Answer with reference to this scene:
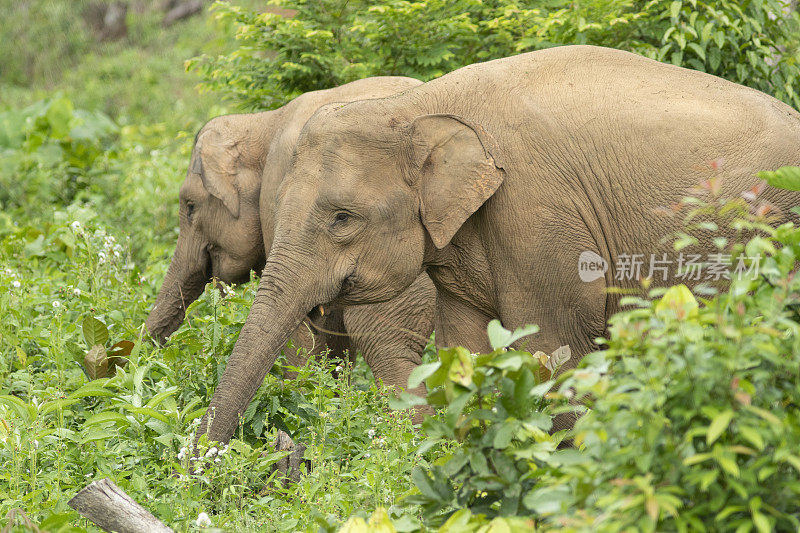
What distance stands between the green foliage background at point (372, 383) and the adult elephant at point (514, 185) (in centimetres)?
38

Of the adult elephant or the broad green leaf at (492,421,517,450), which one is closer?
the broad green leaf at (492,421,517,450)

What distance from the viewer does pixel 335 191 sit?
4777 millimetres

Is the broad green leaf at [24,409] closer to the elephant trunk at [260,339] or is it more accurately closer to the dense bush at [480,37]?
the elephant trunk at [260,339]

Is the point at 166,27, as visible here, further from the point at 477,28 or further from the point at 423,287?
the point at 423,287

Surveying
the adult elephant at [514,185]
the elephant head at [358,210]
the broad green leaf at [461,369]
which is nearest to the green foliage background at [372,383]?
the broad green leaf at [461,369]

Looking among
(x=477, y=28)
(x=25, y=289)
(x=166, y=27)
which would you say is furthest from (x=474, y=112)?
(x=166, y=27)

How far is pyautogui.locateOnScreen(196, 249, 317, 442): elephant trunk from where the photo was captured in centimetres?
468

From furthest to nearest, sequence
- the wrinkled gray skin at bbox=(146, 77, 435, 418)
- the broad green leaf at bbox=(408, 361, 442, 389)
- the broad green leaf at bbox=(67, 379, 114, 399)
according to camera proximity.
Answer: the wrinkled gray skin at bbox=(146, 77, 435, 418)
the broad green leaf at bbox=(67, 379, 114, 399)
the broad green leaf at bbox=(408, 361, 442, 389)

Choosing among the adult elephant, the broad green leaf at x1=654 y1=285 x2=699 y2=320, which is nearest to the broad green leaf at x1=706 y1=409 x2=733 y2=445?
the broad green leaf at x1=654 y1=285 x2=699 y2=320

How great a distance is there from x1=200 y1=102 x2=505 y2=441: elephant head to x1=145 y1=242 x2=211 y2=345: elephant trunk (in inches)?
98.6

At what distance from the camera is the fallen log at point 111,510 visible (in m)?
3.71

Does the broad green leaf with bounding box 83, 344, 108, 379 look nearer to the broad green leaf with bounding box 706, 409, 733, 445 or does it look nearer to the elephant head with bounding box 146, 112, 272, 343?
the elephant head with bounding box 146, 112, 272, 343

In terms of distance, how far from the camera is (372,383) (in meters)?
6.41

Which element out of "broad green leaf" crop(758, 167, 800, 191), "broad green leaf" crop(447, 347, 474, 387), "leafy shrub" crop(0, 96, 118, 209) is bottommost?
"leafy shrub" crop(0, 96, 118, 209)
